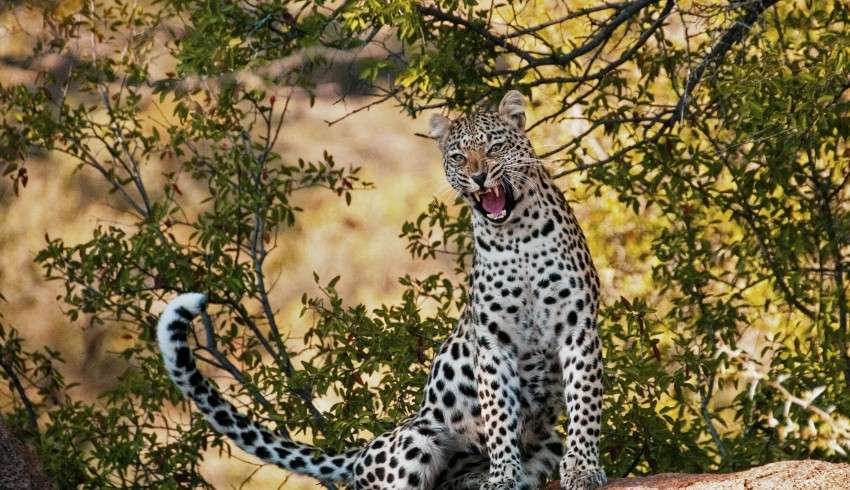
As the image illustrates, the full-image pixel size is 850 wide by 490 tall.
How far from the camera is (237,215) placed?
9.45 metres

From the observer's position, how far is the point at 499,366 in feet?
21.6

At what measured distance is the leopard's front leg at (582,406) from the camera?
21.1 feet

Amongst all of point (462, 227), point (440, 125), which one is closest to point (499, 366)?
point (440, 125)

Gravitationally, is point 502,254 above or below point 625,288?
below

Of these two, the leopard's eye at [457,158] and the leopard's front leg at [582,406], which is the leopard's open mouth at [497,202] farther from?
the leopard's front leg at [582,406]

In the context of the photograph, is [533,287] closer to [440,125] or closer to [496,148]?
[496,148]

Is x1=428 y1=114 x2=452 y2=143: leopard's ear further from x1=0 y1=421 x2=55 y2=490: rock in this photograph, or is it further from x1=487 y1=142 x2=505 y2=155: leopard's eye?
x1=0 y1=421 x2=55 y2=490: rock

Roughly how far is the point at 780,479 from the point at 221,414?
261 cm

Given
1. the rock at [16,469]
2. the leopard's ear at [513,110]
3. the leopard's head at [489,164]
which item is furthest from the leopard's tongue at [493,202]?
the rock at [16,469]

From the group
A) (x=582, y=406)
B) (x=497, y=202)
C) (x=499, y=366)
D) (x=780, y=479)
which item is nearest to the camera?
(x=780, y=479)

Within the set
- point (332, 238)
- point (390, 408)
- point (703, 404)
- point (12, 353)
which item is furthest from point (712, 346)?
point (332, 238)

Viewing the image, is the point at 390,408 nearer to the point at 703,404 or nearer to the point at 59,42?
the point at 703,404

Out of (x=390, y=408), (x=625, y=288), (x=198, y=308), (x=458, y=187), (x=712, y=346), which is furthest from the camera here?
(x=625, y=288)

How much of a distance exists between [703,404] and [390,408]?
182 cm
